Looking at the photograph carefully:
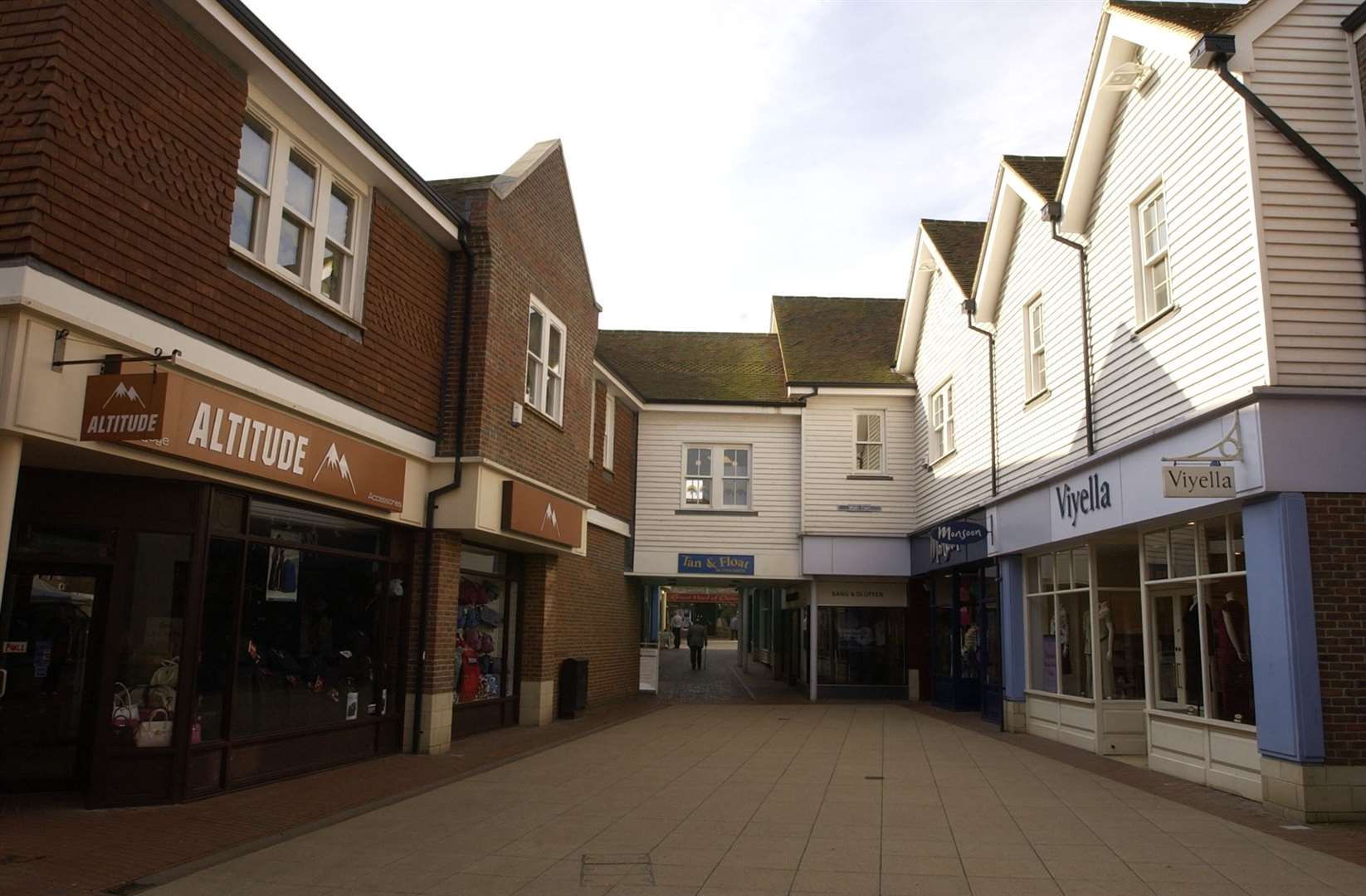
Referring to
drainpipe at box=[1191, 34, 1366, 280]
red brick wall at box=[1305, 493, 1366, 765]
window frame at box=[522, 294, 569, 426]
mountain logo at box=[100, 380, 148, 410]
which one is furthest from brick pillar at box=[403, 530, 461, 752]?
drainpipe at box=[1191, 34, 1366, 280]

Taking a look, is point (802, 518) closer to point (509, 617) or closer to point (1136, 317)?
point (509, 617)

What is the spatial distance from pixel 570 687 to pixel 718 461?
753 cm

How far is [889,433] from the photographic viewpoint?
73.8ft

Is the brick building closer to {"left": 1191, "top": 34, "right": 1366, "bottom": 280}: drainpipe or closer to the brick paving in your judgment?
the brick paving

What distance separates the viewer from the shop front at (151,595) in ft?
26.7

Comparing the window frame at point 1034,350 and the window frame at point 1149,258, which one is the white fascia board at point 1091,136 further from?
the window frame at point 1034,350

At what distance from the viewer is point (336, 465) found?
1048 cm

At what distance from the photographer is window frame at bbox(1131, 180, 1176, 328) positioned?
11.4m

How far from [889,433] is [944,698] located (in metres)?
5.65

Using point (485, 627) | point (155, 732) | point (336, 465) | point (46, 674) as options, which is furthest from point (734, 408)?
point (46, 674)

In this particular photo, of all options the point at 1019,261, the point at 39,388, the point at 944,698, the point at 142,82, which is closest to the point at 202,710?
the point at 39,388

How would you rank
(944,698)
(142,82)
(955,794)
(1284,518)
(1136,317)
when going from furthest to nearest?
(944,698)
(1136,317)
(955,794)
(1284,518)
(142,82)

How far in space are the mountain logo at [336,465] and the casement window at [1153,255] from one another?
8.74 m

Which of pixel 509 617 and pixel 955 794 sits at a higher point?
pixel 509 617
